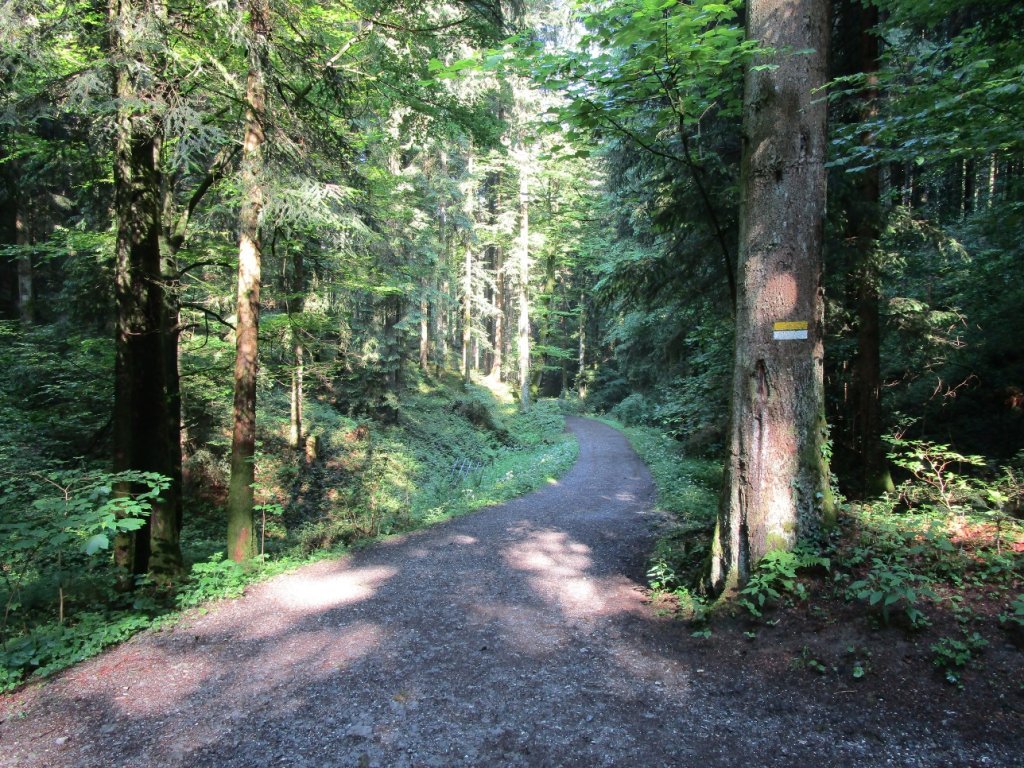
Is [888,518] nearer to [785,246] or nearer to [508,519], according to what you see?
[785,246]

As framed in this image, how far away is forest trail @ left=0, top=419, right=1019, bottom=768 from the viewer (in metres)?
3.00

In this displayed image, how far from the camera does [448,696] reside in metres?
3.67

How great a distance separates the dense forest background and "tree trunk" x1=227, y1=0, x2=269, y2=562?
0.13 ft

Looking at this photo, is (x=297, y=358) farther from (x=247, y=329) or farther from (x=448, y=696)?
(x=448, y=696)

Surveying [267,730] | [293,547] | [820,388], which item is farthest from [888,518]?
[293,547]

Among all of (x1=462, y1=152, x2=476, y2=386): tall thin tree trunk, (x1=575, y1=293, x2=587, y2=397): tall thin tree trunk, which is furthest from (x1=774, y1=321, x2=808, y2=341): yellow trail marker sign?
(x1=575, y1=293, x2=587, y2=397): tall thin tree trunk

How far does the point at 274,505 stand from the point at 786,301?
252 inches

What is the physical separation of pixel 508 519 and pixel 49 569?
6.68 m

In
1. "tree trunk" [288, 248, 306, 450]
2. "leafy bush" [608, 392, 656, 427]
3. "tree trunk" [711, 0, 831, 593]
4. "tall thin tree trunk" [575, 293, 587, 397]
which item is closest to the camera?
"tree trunk" [711, 0, 831, 593]

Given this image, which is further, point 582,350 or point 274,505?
point 582,350

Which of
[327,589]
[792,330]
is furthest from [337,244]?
[792,330]

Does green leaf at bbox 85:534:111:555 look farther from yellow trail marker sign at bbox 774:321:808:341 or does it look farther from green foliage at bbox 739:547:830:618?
yellow trail marker sign at bbox 774:321:808:341

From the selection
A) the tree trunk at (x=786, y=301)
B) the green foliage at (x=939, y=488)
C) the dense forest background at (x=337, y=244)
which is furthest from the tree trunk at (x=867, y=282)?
Result: the tree trunk at (x=786, y=301)

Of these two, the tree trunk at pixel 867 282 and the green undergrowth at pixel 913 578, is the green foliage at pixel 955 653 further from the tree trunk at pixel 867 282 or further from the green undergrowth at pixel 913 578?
the tree trunk at pixel 867 282
